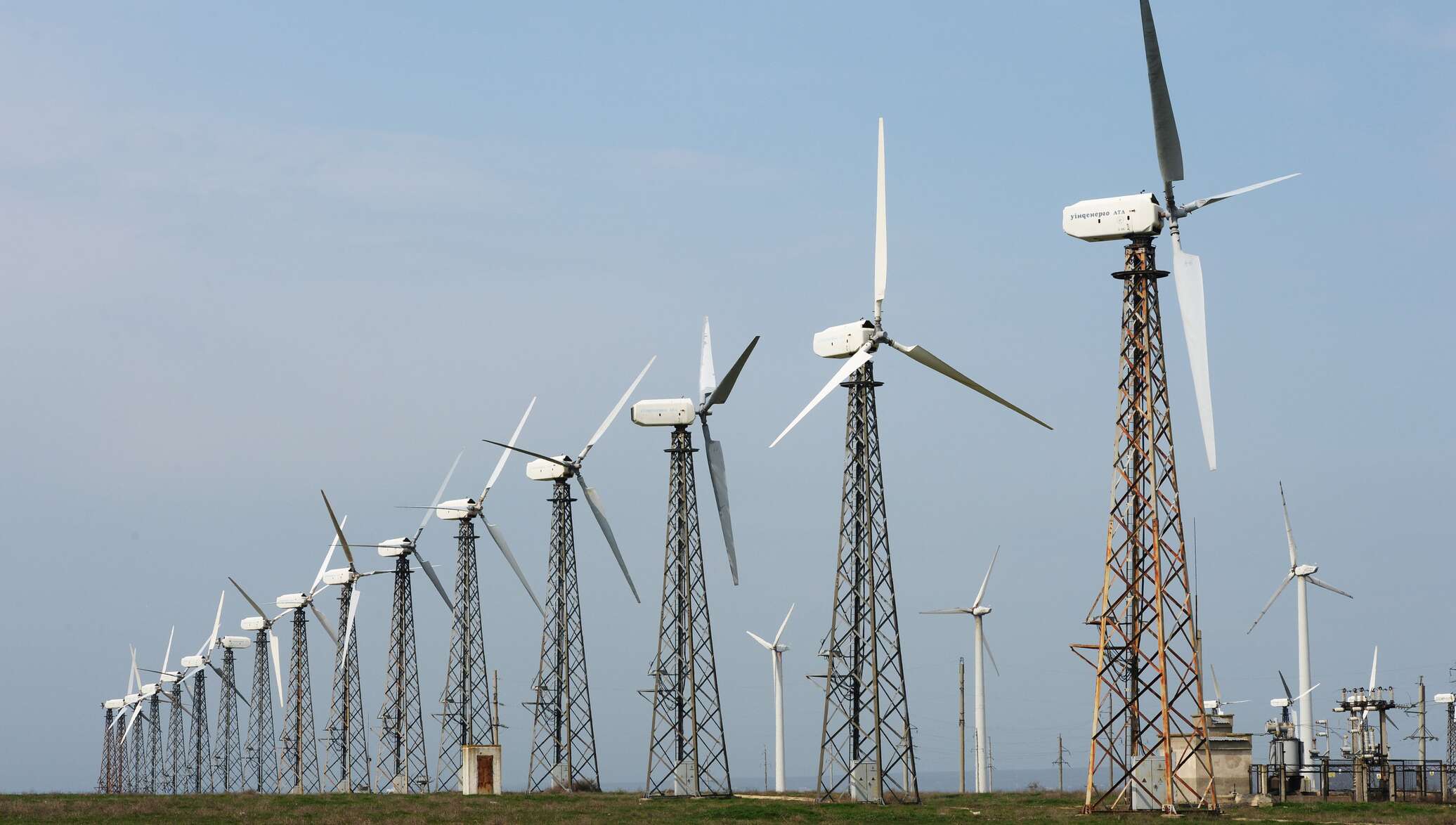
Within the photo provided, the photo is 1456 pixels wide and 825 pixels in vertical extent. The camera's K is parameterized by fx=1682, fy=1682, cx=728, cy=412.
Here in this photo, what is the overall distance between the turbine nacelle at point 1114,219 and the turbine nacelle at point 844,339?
1162 centimetres

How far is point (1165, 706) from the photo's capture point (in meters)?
51.5

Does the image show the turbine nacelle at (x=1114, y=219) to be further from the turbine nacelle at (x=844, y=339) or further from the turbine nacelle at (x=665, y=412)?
the turbine nacelle at (x=665, y=412)

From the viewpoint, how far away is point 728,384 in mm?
75688

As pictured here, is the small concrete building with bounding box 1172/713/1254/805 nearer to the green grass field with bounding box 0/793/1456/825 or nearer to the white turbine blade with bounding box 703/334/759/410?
the green grass field with bounding box 0/793/1456/825

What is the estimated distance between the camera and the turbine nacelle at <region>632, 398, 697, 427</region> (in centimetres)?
7650

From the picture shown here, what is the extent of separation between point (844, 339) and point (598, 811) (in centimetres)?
2053

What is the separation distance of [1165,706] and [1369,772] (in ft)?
131

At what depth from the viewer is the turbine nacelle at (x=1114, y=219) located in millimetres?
A: 54219

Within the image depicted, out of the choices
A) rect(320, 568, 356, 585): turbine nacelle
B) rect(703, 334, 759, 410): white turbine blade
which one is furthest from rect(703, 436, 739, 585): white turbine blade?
rect(320, 568, 356, 585): turbine nacelle

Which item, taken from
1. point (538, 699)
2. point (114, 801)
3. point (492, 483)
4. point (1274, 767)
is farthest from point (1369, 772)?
point (114, 801)

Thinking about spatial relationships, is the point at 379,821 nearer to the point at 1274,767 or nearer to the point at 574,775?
the point at 574,775

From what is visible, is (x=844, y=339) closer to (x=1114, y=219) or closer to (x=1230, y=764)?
(x=1114, y=219)

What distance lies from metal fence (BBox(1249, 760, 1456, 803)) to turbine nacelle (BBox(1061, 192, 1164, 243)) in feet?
93.9

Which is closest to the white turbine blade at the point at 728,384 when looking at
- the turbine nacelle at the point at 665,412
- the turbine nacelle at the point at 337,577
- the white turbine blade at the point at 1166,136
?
the turbine nacelle at the point at 665,412
